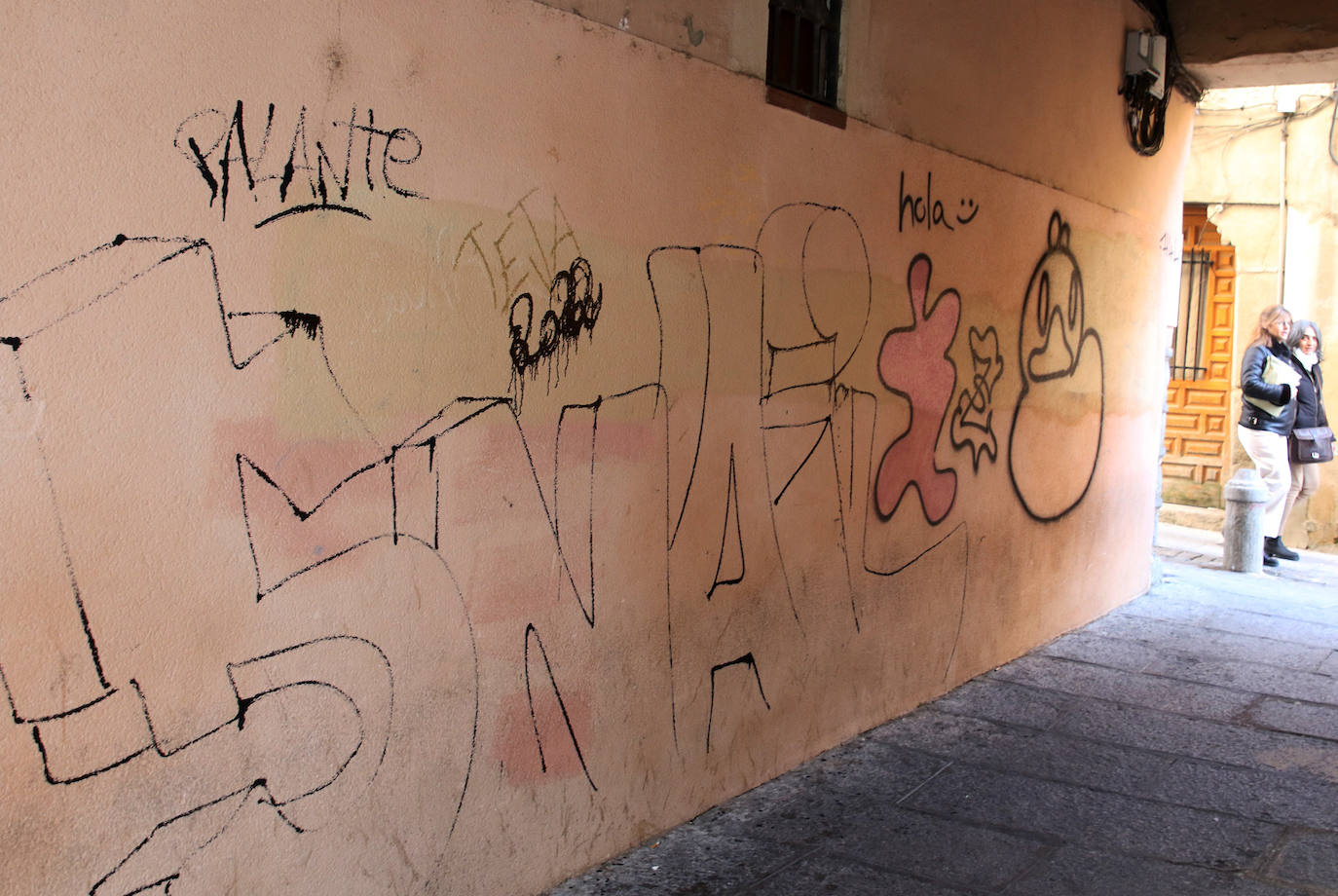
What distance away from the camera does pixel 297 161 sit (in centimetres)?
242

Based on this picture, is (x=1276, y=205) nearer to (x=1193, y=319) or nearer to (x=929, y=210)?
(x=1193, y=319)

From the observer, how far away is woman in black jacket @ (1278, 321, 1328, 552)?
323 inches

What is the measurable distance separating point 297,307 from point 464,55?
76 cm

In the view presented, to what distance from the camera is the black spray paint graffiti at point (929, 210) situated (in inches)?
176

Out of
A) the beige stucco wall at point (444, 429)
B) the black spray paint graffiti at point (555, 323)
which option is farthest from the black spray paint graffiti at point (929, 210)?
the black spray paint graffiti at point (555, 323)

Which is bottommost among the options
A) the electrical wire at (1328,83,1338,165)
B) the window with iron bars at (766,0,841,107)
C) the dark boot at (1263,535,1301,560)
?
the dark boot at (1263,535,1301,560)

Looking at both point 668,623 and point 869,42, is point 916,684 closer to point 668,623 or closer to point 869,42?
point 668,623

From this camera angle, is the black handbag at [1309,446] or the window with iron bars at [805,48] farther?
the black handbag at [1309,446]

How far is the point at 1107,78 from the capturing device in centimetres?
619

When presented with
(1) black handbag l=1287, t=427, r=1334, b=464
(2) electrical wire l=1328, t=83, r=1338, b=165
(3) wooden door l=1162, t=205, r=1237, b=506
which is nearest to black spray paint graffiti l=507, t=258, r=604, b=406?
(1) black handbag l=1287, t=427, r=1334, b=464

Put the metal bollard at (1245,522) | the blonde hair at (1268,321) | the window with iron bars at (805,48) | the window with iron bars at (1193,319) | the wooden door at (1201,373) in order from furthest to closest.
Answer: the window with iron bars at (1193,319) → the wooden door at (1201,373) → the blonde hair at (1268,321) → the metal bollard at (1245,522) → the window with iron bars at (805,48)

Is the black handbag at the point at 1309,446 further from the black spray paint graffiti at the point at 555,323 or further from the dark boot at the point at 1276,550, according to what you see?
the black spray paint graffiti at the point at 555,323

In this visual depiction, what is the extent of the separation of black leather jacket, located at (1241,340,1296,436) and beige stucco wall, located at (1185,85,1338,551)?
2251mm

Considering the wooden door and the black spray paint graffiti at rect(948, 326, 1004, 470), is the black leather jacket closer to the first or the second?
the wooden door
